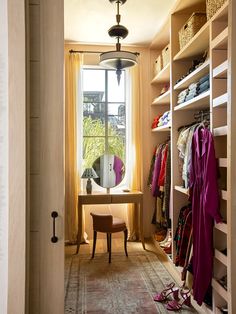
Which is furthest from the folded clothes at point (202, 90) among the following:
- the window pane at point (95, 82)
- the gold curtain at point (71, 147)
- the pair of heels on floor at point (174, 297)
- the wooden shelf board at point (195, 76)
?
the window pane at point (95, 82)

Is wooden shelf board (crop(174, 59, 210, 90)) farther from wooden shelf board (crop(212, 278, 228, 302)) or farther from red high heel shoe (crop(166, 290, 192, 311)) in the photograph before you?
red high heel shoe (crop(166, 290, 192, 311))

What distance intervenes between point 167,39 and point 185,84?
1399 millimetres

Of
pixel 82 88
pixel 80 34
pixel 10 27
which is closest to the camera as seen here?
pixel 10 27

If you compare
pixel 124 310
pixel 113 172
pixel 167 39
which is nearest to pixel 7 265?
pixel 124 310

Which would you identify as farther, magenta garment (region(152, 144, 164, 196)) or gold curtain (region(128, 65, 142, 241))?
gold curtain (region(128, 65, 142, 241))

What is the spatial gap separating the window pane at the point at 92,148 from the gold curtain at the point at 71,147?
0.30 metres

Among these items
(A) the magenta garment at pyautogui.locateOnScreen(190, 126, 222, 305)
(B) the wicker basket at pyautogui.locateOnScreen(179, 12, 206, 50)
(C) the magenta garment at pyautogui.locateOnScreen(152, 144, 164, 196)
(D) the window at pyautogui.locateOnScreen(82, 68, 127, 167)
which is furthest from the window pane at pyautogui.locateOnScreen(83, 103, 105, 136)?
(A) the magenta garment at pyautogui.locateOnScreen(190, 126, 222, 305)

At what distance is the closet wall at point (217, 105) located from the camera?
167 cm

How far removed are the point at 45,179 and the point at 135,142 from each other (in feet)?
10.1

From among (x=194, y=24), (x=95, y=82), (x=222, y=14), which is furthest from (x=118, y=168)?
(x=222, y=14)

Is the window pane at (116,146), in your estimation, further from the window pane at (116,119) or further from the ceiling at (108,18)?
the ceiling at (108,18)

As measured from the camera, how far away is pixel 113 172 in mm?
4301

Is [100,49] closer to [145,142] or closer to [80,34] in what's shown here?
[80,34]

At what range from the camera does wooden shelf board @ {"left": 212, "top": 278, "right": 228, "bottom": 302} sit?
5.96ft
